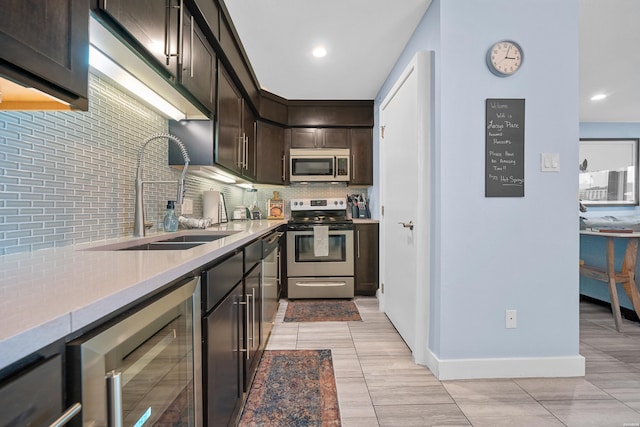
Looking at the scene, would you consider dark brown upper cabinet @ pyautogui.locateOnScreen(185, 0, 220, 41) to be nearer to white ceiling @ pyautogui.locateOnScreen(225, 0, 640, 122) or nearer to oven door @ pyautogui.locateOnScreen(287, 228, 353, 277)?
white ceiling @ pyautogui.locateOnScreen(225, 0, 640, 122)

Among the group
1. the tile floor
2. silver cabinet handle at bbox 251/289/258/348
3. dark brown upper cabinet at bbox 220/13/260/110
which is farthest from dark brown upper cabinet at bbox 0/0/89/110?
the tile floor

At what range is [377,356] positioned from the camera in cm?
207

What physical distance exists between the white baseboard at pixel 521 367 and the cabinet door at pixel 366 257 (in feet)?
5.45

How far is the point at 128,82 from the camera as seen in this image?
137 cm

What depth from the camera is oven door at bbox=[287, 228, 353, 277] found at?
333cm

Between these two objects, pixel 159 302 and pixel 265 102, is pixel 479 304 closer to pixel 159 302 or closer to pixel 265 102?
pixel 159 302

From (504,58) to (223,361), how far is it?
7.42 ft

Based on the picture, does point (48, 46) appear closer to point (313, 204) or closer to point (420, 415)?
point (420, 415)

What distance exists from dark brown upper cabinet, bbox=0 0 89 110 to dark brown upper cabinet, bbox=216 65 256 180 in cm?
118

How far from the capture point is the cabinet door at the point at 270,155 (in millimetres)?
3462

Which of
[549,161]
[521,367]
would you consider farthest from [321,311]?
[549,161]

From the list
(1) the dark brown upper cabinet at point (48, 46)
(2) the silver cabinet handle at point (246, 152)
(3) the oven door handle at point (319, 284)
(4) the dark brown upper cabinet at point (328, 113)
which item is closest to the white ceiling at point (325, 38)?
(4) the dark brown upper cabinet at point (328, 113)

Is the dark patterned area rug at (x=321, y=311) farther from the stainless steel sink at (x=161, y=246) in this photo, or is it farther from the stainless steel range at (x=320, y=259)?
the stainless steel sink at (x=161, y=246)

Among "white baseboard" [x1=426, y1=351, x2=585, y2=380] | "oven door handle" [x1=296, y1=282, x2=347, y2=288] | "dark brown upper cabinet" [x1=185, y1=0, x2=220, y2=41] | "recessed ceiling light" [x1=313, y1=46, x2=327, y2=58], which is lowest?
"white baseboard" [x1=426, y1=351, x2=585, y2=380]
